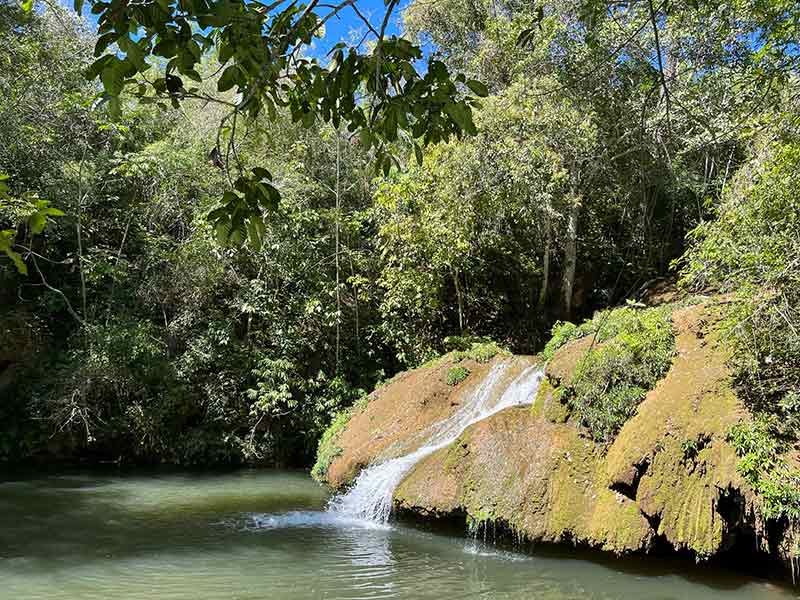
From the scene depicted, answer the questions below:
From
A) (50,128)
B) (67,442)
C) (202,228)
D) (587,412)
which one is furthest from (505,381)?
(50,128)

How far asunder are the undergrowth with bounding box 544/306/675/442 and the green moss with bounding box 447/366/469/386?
2.77m

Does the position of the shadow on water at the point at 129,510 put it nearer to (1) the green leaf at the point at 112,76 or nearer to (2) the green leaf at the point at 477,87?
(1) the green leaf at the point at 112,76

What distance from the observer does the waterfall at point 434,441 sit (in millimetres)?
7727

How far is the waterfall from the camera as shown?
7727 mm

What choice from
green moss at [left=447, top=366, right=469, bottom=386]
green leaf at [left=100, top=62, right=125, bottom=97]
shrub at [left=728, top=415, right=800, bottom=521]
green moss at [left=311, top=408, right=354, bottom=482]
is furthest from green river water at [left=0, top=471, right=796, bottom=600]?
green leaf at [left=100, top=62, right=125, bottom=97]

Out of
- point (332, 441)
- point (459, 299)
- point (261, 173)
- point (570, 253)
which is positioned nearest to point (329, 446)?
point (332, 441)

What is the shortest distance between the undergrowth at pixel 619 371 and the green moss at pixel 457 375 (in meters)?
2.77

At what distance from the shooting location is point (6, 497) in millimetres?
9125

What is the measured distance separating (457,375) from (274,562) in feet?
14.3

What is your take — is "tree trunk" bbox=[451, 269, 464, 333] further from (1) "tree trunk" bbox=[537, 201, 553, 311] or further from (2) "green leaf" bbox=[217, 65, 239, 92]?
(2) "green leaf" bbox=[217, 65, 239, 92]

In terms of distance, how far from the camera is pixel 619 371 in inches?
267

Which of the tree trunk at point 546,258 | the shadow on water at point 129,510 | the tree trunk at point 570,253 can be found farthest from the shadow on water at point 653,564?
the tree trunk at point 570,253

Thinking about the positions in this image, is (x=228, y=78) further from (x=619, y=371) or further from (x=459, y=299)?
(x=459, y=299)

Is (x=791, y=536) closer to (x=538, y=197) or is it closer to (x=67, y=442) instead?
(x=538, y=197)
